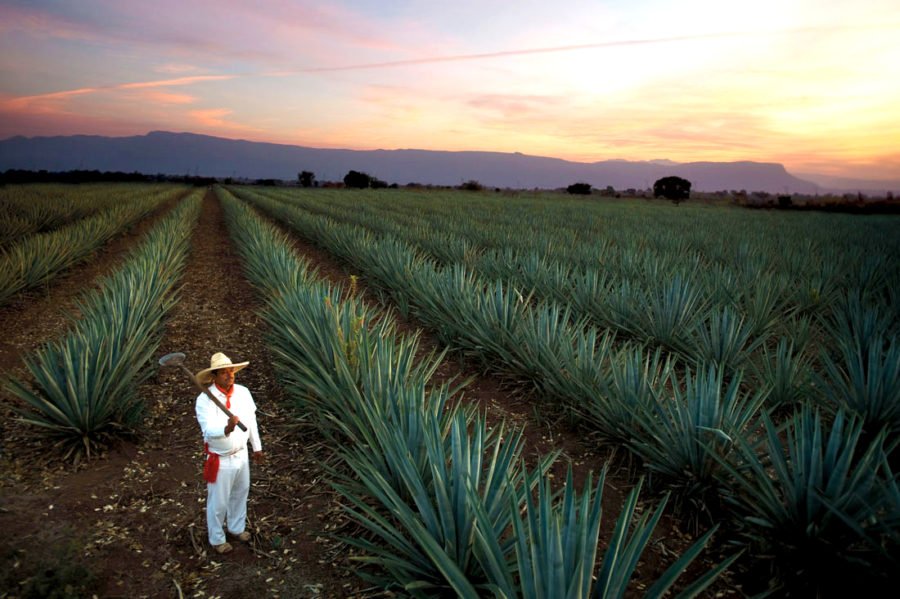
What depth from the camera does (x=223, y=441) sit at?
2.54 m

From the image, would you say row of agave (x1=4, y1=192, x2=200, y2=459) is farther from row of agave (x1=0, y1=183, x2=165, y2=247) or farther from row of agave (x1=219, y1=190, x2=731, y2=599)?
row of agave (x1=0, y1=183, x2=165, y2=247)

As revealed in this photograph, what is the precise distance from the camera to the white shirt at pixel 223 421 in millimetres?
2498

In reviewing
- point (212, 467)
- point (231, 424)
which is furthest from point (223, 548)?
point (231, 424)

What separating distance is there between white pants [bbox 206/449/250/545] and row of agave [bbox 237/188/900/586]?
2239mm

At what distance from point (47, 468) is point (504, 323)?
3715 millimetres

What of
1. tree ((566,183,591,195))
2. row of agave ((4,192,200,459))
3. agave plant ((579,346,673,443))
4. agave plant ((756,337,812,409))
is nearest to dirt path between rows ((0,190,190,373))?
row of agave ((4,192,200,459))

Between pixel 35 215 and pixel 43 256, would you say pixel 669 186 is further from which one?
pixel 43 256

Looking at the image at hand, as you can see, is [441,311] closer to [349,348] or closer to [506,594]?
[349,348]

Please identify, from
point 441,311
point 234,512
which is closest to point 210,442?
point 234,512

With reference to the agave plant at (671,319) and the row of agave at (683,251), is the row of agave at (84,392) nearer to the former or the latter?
the agave plant at (671,319)

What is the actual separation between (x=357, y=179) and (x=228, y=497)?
3308 inches

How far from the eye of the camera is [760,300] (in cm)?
605

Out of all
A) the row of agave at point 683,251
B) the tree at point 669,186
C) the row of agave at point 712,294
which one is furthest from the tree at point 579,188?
the row of agave at point 712,294

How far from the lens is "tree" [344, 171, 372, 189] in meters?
81.6
